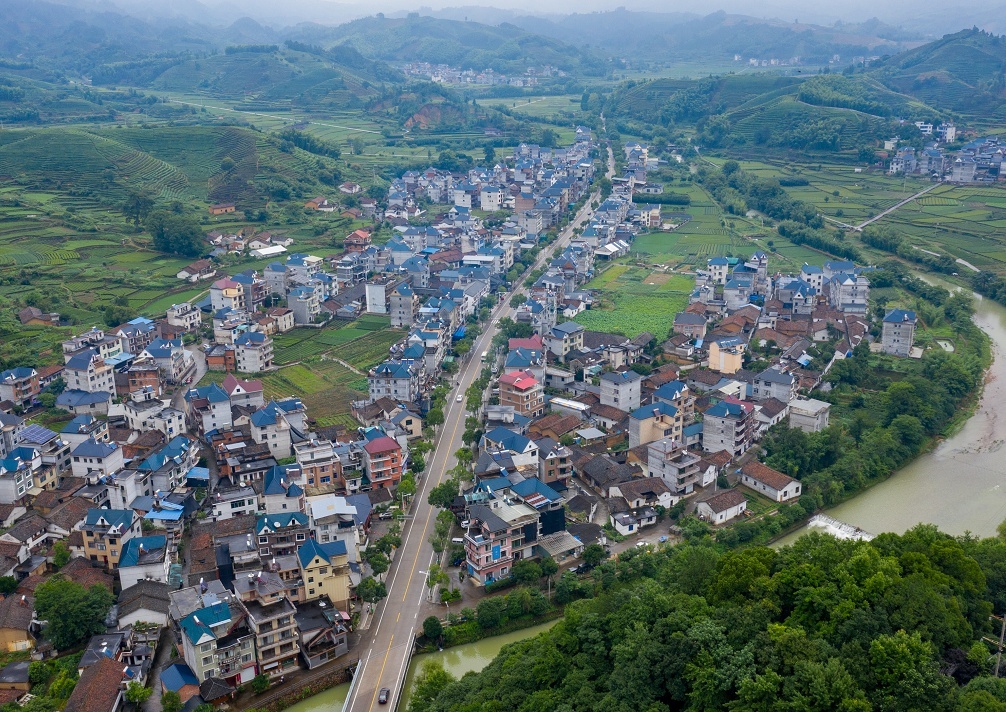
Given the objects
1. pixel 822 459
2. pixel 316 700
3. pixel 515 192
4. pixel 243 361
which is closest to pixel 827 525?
pixel 822 459

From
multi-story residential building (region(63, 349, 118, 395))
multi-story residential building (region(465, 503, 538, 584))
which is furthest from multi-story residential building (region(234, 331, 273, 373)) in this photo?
multi-story residential building (region(465, 503, 538, 584))

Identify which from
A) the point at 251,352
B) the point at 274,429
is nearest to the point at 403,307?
the point at 251,352

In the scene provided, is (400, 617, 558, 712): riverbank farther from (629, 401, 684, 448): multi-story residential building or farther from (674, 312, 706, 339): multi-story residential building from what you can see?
(674, 312, 706, 339): multi-story residential building

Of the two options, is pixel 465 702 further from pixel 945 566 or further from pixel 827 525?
pixel 827 525

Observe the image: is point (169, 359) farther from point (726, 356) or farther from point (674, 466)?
point (726, 356)

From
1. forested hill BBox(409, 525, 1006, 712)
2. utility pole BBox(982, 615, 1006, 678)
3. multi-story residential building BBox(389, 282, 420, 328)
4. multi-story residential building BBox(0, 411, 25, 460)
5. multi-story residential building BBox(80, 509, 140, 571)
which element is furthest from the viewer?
multi-story residential building BBox(389, 282, 420, 328)
